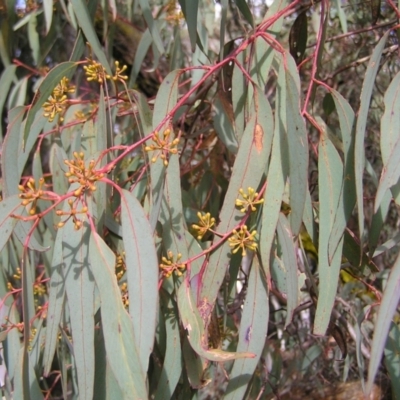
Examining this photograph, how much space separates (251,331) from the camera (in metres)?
0.93

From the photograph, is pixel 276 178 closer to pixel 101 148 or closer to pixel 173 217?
pixel 173 217

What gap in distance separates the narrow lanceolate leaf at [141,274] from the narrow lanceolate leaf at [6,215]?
0.20 meters

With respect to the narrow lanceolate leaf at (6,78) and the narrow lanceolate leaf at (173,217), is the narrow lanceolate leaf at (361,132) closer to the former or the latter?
the narrow lanceolate leaf at (173,217)

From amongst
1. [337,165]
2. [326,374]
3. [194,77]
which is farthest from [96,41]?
[326,374]

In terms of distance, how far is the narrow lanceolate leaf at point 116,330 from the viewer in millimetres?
761

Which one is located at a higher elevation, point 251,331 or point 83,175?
point 83,175

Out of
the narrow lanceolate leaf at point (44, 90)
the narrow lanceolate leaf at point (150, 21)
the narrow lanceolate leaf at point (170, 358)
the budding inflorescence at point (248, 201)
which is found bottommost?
the narrow lanceolate leaf at point (170, 358)

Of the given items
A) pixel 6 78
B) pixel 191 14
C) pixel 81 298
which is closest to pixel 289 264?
pixel 81 298

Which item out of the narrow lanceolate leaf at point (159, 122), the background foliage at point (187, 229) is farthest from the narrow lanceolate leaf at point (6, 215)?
the narrow lanceolate leaf at point (159, 122)

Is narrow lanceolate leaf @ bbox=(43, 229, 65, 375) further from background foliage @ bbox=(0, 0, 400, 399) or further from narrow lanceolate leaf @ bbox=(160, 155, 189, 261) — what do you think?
narrow lanceolate leaf @ bbox=(160, 155, 189, 261)

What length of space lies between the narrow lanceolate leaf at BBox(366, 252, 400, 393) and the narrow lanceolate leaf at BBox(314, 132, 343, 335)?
0.69ft

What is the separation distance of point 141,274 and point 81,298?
135mm

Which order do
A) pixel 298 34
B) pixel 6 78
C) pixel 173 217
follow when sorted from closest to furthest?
pixel 173 217
pixel 298 34
pixel 6 78

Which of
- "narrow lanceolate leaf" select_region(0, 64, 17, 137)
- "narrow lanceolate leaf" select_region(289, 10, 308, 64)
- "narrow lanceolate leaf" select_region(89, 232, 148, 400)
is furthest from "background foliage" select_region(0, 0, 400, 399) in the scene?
"narrow lanceolate leaf" select_region(0, 64, 17, 137)
